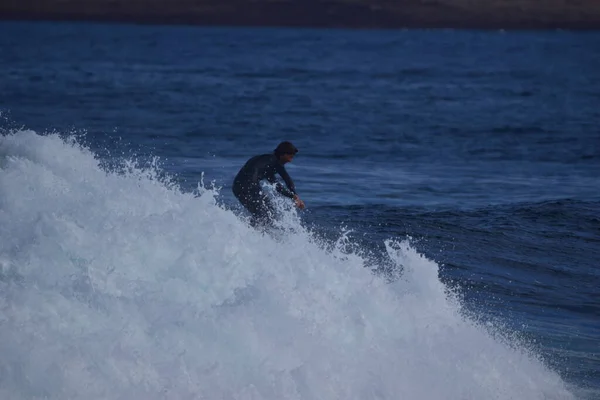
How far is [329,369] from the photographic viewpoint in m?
7.79

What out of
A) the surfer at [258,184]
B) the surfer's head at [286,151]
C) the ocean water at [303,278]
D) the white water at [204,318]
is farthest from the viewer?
the surfer at [258,184]

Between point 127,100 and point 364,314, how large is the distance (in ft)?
113

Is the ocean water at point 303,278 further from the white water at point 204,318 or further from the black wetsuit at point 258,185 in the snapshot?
the black wetsuit at point 258,185

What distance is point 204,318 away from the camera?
7789 mm

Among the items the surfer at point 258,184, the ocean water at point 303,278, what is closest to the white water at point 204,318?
the ocean water at point 303,278

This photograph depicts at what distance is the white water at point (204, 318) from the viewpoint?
7.06 metres

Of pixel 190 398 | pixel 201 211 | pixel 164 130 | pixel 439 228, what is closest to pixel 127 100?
pixel 164 130

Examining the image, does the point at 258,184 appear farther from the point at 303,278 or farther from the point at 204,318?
the point at 204,318

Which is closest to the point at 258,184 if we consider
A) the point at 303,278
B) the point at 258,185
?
the point at 258,185

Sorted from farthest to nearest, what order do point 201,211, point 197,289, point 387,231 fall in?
point 387,231, point 201,211, point 197,289

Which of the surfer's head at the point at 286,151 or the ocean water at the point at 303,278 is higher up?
the surfer's head at the point at 286,151

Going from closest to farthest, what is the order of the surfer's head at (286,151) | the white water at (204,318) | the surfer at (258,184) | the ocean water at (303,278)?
the white water at (204,318)
the ocean water at (303,278)
the surfer's head at (286,151)
the surfer at (258,184)

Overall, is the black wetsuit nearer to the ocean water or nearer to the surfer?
the surfer

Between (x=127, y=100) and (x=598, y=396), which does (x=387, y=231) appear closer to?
(x=598, y=396)
